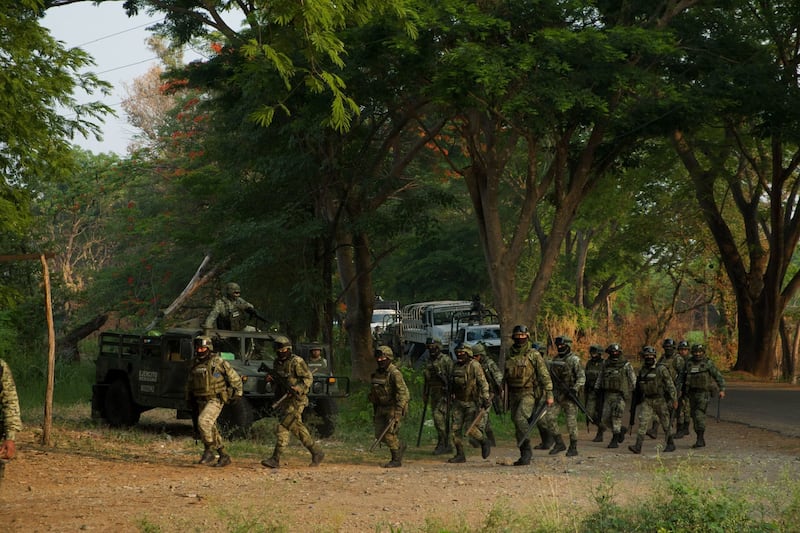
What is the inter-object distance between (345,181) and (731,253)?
13.2m

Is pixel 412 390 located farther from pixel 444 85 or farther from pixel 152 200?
pixel 152 200

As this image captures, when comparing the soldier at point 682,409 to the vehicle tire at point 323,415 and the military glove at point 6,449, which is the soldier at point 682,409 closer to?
the vehicle tire at point 323,415

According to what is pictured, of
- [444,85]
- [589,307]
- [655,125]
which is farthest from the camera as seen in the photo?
[589,307]

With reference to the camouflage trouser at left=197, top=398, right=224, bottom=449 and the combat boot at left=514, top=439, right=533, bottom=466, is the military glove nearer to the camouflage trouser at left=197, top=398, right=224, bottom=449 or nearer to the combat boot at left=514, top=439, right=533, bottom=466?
the camouflage trouser at left=197, top=398, right=224, bottom=449

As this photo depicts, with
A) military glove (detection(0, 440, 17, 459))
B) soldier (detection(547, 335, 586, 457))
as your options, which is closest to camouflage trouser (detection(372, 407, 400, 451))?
soldier (detection(547, 335, 586, 457))

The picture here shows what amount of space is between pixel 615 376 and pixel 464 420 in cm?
297

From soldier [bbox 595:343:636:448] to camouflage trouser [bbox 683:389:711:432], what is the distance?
959mm

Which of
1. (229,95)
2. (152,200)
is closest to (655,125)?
(229,95)

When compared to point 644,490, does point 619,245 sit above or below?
above

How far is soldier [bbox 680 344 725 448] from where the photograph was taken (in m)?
17.2

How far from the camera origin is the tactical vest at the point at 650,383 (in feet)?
54.7

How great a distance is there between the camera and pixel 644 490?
11438 mm

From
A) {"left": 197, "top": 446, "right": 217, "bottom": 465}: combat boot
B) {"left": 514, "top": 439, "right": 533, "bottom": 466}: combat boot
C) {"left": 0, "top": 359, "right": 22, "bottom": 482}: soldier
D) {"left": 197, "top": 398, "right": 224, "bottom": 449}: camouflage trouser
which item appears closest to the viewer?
{"left": 0, "top": 359, "right": 22, "bottom": 482}: soldier

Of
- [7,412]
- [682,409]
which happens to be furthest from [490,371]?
[7,412]
